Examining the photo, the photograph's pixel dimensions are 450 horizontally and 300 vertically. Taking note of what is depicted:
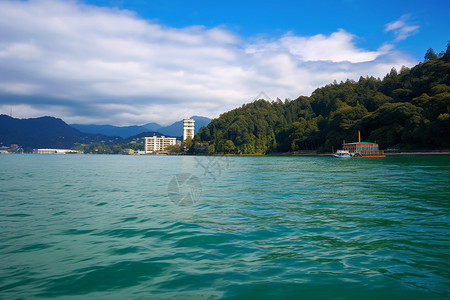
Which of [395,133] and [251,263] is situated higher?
[395,133]

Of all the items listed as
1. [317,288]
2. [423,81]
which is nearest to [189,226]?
[317,288]

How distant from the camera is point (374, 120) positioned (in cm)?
11475

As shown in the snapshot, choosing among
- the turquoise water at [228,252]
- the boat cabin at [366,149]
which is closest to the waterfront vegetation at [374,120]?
the boat cabin at [366,149]

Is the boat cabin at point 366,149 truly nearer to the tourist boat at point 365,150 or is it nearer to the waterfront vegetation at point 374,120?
the tourist boat at point 365,150

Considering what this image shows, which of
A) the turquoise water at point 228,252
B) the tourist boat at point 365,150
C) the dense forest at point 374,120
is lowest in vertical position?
the turquoise water at point 228,252

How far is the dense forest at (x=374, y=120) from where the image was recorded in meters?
94.1

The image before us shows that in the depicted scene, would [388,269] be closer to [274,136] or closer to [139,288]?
[139,288]

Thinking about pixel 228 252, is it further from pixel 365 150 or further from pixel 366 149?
pixel 366 149

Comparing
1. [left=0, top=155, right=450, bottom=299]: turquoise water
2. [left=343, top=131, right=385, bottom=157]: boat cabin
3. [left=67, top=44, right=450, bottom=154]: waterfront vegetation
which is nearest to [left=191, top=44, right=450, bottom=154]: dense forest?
[left=67, top=44, right=450, bottom=154]: waterfront vegetation

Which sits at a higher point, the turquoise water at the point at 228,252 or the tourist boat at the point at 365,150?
the tourist boat at the point at 365,150

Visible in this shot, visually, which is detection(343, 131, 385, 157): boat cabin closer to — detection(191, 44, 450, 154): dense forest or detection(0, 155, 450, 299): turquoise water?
detection(191, 44, 450, 154): dense forest

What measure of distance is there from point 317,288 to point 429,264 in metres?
2.65

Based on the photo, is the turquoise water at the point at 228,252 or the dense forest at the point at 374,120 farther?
the dense forest at the point at 374,120

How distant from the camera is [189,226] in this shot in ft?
30.4
